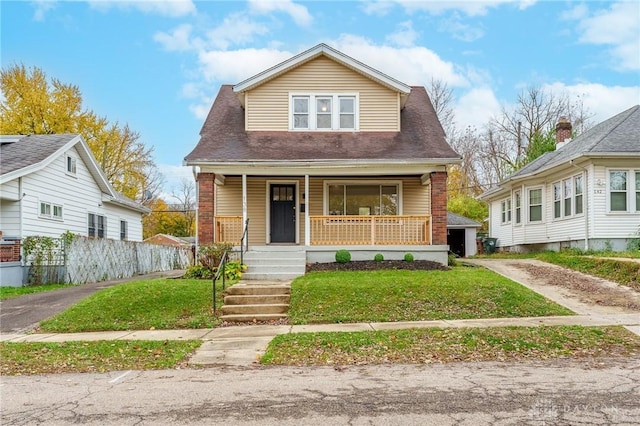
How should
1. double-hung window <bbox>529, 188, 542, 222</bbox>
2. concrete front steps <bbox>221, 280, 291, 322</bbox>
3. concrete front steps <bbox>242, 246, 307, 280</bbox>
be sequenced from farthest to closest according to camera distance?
double-hung window <bbox>529, 188, 542, 222</bbox>
concrete front steps <bbox>242, 246, 307, 280</bbox>
concrete front steps <bbox>221, 280, 291, 322</bbox>

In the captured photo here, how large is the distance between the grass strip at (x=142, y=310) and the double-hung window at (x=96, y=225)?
36.1 ft

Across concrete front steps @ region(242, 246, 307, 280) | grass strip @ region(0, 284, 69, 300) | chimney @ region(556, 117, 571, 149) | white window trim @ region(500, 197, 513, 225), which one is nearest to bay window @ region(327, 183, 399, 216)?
concrete front steps @ region(242, 246, 307, 280)

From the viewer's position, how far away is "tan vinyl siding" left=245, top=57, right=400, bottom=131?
1748 cm

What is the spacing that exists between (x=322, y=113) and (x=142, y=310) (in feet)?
32.3

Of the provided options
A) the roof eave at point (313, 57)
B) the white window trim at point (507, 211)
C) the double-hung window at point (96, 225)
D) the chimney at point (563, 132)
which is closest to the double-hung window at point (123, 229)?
the double-hung window at point (96, 225)

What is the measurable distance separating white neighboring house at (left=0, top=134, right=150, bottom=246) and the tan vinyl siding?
760 cm

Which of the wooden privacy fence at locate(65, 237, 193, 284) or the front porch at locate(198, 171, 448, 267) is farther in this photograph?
the wooden privacy fence at locate(65, 237, 193, 284)

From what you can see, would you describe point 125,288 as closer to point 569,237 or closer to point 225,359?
point 225,359

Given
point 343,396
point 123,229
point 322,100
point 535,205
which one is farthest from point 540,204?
point 123,229

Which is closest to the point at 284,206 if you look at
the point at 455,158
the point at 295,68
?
the point at 295,68

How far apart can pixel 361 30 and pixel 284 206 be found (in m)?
7.33

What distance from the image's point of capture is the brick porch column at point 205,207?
15203 mm

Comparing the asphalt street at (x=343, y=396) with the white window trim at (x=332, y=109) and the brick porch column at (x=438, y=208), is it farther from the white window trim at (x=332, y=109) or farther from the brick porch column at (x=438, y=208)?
the white window trim at (x=332, y=109)

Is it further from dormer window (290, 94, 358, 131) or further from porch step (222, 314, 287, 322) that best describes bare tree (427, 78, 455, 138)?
porch step (222, 314, 287, 322)
